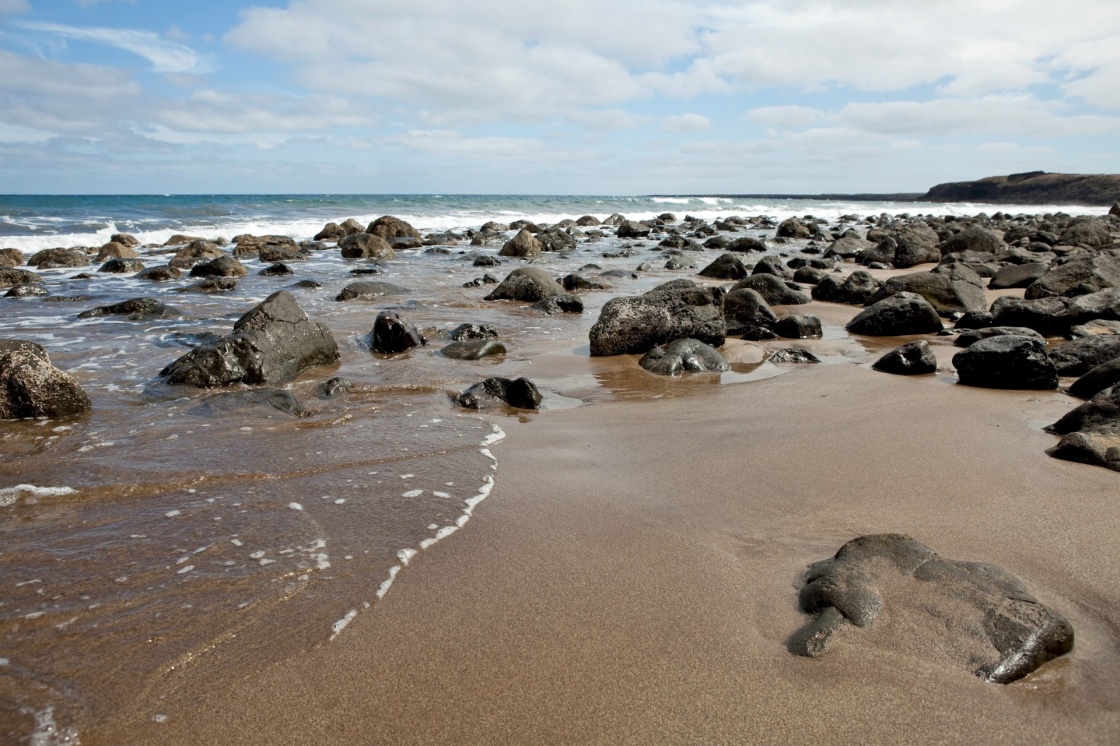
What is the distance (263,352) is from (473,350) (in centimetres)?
180

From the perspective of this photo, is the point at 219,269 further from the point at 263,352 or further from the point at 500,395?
the point at 500,395

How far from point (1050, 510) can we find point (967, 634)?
1241mm

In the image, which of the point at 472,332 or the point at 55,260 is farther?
the point at 55,260

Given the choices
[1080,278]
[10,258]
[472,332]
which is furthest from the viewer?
[10,258]

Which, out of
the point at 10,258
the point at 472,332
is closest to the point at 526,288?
the point at 472,332

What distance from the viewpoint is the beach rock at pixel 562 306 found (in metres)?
9.02

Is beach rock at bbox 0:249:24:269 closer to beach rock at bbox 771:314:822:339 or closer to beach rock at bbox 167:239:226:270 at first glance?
beach rock at bbox 167:239:226:270

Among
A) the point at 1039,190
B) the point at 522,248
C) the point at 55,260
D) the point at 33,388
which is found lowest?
the point at 33,388

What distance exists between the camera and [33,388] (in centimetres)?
428

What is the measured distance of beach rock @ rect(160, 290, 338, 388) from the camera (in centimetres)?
518

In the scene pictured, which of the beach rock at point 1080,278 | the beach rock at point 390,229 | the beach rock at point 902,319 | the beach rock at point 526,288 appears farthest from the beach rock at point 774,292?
the beach rock at point 390,229

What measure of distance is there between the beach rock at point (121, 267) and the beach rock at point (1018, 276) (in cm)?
1570

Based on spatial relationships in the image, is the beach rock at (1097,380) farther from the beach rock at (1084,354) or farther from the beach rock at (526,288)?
the beach rock at (526,288)

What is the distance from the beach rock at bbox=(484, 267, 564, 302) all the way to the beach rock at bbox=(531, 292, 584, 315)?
73cm
